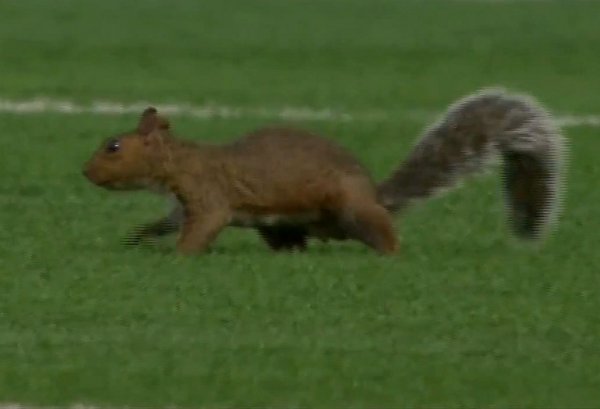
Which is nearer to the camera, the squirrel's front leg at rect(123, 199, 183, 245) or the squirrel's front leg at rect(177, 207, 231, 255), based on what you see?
the squirrel's front leg at rect(177, 207, 231, 255)

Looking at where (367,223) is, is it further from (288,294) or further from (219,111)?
(219,111)

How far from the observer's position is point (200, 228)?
36.5 feet

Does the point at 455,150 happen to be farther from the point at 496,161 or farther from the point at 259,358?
the point at 259,358

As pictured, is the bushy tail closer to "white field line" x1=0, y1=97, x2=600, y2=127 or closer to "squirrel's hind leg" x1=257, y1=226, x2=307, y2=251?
"squirrel's hind leg" x1=257, y1=226, x2=307, y2=251

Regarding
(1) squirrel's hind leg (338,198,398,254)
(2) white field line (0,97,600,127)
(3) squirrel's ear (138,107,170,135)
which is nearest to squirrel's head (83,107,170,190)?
(3) squirrel's ear (138,107,170,135)

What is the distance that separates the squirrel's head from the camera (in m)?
11.3

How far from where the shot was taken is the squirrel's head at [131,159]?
11.3 metres

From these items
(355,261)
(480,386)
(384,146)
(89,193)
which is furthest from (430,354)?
(384,146)

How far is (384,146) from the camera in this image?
16875 millimetres

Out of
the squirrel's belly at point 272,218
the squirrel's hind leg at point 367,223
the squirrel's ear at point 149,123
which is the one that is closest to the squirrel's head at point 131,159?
the squirrel's ear at point 149,123

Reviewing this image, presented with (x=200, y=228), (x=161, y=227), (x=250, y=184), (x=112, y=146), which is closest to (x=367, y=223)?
(x=250, y=184)

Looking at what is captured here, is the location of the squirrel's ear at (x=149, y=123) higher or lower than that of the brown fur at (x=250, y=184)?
higher

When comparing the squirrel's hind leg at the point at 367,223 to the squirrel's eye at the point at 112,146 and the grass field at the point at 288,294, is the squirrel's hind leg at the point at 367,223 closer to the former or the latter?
the grass field at the point at 288,294

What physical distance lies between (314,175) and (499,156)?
100 centimetres
